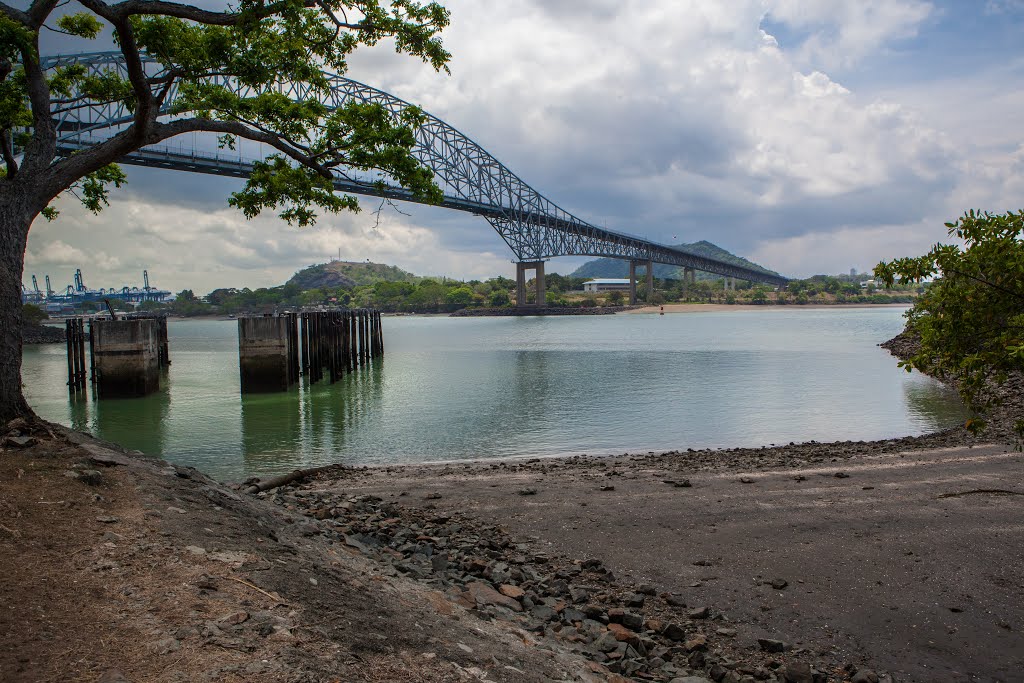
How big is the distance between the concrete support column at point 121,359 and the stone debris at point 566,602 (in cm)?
1996

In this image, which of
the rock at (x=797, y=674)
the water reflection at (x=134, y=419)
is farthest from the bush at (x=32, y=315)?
the rock at (x=797, y=674)

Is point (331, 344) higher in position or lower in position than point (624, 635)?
higher

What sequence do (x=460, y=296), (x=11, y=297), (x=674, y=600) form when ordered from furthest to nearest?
(x=460, y=296) < (x=11, y=297) < (x=674, y=600)

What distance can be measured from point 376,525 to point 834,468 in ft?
22.9

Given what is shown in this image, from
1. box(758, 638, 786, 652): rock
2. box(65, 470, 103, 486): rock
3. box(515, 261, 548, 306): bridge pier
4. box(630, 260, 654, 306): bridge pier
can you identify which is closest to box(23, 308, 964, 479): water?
box(65, 470, 103, 486): rock

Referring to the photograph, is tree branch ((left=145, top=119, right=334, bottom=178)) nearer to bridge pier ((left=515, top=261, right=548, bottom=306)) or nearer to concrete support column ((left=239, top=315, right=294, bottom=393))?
concrete support column ((left=239, top=315, right=294, bottom=393))

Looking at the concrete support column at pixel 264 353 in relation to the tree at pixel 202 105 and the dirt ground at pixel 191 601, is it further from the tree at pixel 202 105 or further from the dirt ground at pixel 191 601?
the dirt ground at pixel 191 601

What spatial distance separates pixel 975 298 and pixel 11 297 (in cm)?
848

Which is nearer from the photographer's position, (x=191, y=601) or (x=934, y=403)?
(x=191, y=601)

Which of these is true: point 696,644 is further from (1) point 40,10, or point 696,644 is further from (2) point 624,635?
(1) point 40,10

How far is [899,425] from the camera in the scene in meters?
17.0

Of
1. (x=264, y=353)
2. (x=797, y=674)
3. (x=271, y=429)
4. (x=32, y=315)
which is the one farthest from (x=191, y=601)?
(x=32, y=315)

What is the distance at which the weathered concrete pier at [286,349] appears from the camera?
82.8 feet

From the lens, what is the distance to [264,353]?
1000 inches
